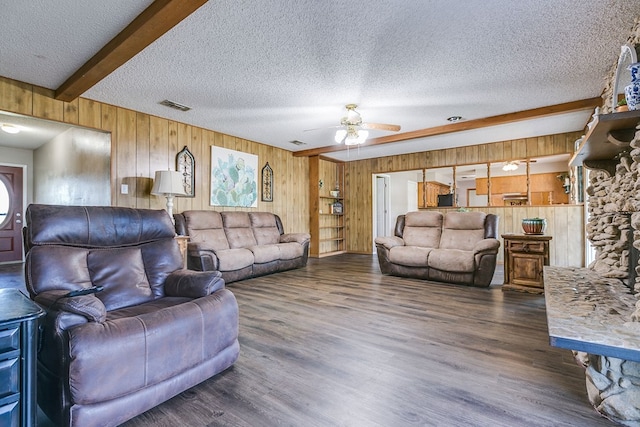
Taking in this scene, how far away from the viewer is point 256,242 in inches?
209

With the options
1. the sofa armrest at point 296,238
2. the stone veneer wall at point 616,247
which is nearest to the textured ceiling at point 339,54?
the stone veneer wall at point 616,247

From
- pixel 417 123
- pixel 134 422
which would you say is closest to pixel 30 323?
pixel 134 422

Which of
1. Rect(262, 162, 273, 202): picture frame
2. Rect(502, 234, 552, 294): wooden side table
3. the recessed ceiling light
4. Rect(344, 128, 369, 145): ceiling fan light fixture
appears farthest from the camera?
Rect(262, 162, 273, 202): picture frame

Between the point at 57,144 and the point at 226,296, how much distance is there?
6056mm

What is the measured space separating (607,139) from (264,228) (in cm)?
469

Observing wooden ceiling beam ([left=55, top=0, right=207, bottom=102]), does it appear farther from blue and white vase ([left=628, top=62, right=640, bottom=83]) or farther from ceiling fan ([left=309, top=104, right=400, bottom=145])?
blue and white vase ([left=628, top=62, right=640, bottom=83])

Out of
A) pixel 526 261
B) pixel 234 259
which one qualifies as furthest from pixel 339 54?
pixel 526 261

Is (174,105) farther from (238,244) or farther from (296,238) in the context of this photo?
(296,238)

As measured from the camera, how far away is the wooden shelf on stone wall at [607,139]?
1.77 metres

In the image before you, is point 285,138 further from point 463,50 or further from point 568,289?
point 568,289

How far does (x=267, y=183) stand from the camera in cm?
628

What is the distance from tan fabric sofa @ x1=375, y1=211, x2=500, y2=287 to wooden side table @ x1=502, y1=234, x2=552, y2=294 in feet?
0.60

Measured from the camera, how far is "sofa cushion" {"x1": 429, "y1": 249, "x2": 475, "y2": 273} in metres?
4.01

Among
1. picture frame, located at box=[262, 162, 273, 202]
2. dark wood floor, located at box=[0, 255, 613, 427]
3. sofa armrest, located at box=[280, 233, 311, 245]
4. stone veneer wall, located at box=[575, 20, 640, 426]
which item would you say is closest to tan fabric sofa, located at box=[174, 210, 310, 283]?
sofa armrest, located at box=[280, 233, 311, 245]
